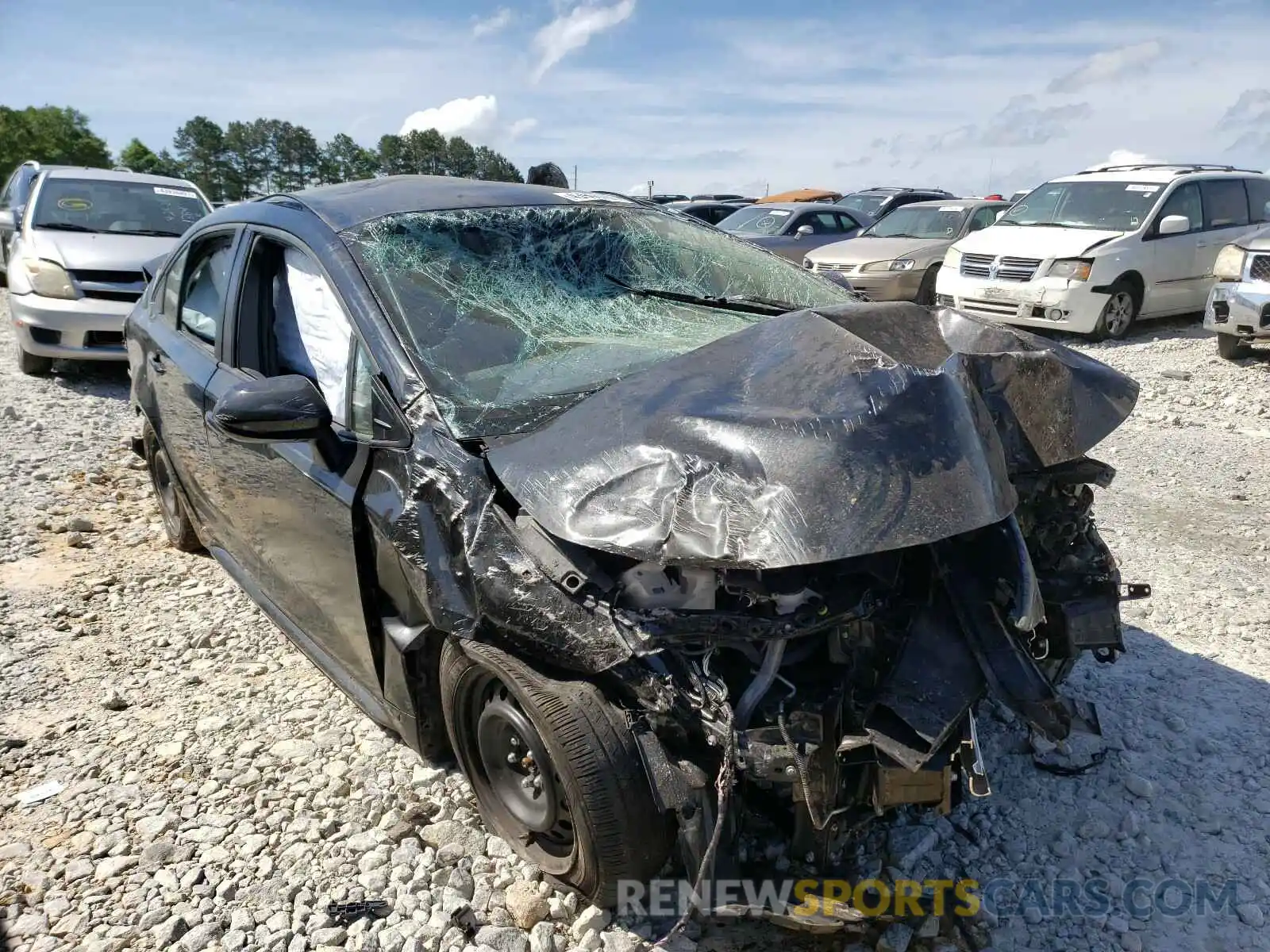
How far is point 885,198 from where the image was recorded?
17.2 meters

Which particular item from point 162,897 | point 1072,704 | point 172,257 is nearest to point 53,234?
point 172,257

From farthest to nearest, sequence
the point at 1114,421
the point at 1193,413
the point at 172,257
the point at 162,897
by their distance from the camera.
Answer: the point at 1193,413 → the point at 172,257 → the point at 1114,421 → the point at 162,897

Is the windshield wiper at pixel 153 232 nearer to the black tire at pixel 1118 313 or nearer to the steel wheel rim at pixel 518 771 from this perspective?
the steel wheel rim at pixel 518 771

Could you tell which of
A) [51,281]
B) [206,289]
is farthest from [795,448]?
[51,281]

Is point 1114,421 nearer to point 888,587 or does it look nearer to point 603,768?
point 888,587

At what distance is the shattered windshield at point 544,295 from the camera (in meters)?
2.50

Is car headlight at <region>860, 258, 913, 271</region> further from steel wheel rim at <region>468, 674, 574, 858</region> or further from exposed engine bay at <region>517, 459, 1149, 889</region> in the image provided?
steel wheel rim at <region>468, 674, 574, 858</region>

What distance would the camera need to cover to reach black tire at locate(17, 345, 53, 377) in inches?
315

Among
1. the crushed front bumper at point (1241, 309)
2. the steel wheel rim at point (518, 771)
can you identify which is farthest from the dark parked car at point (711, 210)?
the steel wheel rim at point (518, 771)

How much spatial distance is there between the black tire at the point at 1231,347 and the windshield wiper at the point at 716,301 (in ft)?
22.5

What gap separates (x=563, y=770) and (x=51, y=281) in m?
7.72

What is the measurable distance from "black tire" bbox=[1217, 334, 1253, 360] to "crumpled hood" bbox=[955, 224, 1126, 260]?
149 cm

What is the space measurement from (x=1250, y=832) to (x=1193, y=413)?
5090mm

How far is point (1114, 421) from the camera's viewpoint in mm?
2594
